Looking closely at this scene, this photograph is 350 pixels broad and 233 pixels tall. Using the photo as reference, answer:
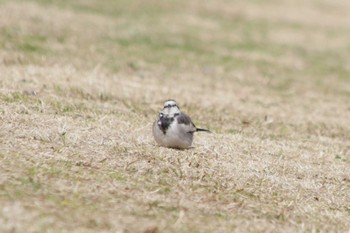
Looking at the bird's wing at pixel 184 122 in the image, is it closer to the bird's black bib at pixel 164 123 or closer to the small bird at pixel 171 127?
the small bird at pixel 171 127

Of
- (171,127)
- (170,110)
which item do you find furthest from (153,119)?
(171,127)

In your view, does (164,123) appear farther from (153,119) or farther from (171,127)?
(153,119)

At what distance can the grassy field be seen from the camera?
374 inches

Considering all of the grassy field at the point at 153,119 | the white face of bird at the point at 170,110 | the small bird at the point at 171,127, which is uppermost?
the white face of bird at the point at 170,110

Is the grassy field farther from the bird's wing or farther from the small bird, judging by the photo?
the bird's wing

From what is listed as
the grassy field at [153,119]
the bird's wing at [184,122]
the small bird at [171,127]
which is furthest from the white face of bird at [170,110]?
the grassy field at [153,119]

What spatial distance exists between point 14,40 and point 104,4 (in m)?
13.6

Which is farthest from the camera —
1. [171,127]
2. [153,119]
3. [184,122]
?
[153,119]

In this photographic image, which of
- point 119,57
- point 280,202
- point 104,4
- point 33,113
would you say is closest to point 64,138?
point 33,113

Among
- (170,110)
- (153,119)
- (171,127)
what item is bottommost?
(153,119)

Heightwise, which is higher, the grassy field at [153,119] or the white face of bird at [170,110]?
the white face of bird at [170,110]

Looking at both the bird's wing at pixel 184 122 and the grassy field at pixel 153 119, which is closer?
the grassy field at pixel 153 119

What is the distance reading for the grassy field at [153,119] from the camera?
31.2 ft

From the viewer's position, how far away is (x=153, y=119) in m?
15.5
